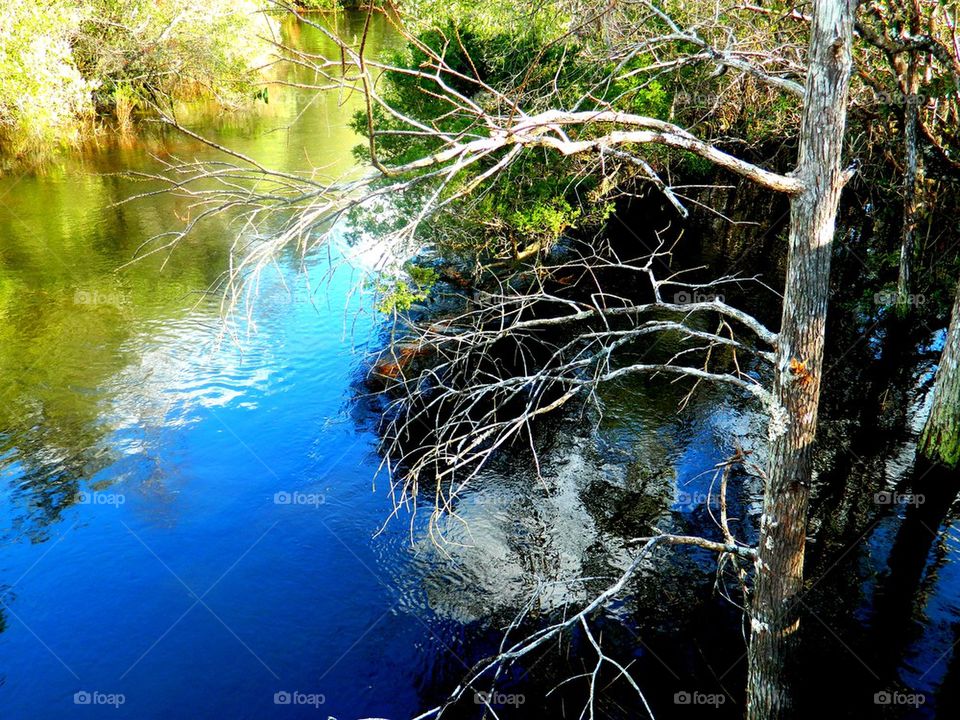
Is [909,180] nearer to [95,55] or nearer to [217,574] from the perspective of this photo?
[217,574]

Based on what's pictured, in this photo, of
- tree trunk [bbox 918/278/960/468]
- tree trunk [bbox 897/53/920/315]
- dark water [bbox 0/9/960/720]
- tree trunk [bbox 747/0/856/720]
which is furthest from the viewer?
tree trunk [bbox 897/53/920/315]

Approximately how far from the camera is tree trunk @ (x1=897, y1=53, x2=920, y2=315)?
11680mm

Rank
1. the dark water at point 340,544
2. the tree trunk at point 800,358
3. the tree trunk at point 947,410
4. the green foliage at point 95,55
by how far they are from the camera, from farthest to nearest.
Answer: the green foliage at point 95,55, the tree trunk at point 947,410, the dark water at point 340,544, the tree trunk at point 800,358

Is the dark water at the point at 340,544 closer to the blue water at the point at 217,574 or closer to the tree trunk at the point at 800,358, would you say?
the blue water at the point at 217,574

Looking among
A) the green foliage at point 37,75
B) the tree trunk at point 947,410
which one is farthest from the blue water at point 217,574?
the green foliage at point 37,75

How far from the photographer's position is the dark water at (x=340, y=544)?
7.86 metres

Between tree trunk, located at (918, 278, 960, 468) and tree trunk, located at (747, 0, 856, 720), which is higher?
tree trunk, located at (747, 0, 856, 720)

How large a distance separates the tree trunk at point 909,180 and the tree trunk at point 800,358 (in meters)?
8.13

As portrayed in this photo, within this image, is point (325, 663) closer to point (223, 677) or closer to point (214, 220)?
point (223, 677)

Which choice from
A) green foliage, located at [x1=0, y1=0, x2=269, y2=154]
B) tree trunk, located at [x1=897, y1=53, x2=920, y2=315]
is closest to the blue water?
tree trunk, located at [x1=897, y1=53, x2=920, y2=315]

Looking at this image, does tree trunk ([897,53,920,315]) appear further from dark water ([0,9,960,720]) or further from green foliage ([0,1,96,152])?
green foliage ([0,1,96,152])

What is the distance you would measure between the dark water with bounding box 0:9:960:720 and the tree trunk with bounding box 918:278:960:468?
52 centimetres

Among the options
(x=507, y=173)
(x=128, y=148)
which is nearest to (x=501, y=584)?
(x=507, y=173)

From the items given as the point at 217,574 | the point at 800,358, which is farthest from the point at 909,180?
the point at 217,574
